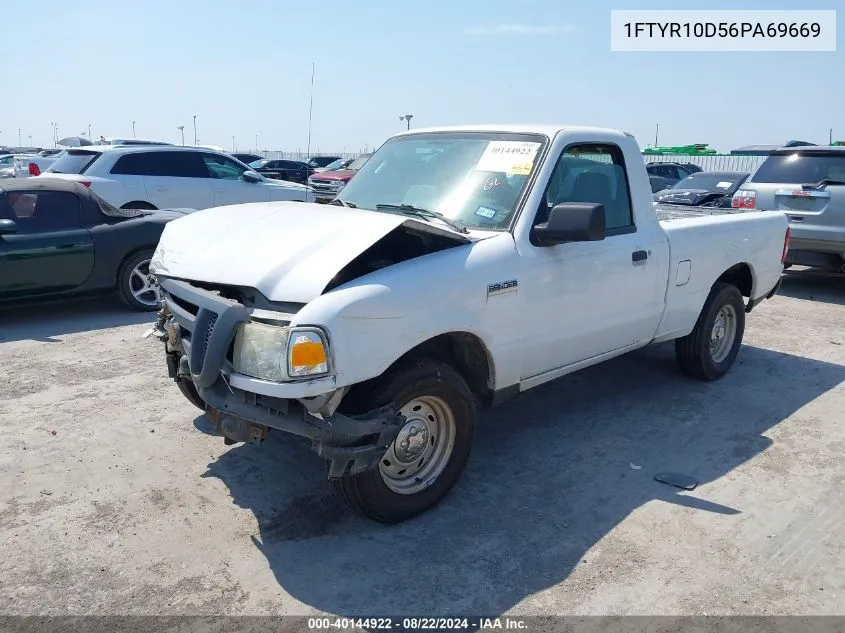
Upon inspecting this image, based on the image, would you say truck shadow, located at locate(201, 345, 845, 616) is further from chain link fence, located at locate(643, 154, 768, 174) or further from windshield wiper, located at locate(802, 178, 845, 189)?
chain link fence, located at locate(643, 154, 768, 174)

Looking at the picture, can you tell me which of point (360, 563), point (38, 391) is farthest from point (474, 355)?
point (38, 391)

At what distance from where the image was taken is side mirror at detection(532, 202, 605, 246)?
3.84 m

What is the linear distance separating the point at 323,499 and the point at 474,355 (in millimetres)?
1149

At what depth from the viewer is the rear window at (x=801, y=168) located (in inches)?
373

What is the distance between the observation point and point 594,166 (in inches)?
189

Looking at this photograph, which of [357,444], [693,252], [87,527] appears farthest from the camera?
[693,252]

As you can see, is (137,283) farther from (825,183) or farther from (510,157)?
(825,183)

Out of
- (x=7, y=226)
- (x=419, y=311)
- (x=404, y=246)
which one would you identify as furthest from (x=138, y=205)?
(x=419, y=311)

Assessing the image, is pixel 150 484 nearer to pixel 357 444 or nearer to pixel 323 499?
pixel 323 499

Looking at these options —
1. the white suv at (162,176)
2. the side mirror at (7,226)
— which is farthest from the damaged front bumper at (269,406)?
the white suv at (162,176)

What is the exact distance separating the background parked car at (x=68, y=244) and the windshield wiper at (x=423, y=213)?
174 inches

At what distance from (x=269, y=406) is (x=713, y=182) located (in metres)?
13.2

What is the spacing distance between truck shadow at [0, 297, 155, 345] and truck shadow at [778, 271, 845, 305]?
8335 millimetres

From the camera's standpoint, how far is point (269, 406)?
11.1 ft
